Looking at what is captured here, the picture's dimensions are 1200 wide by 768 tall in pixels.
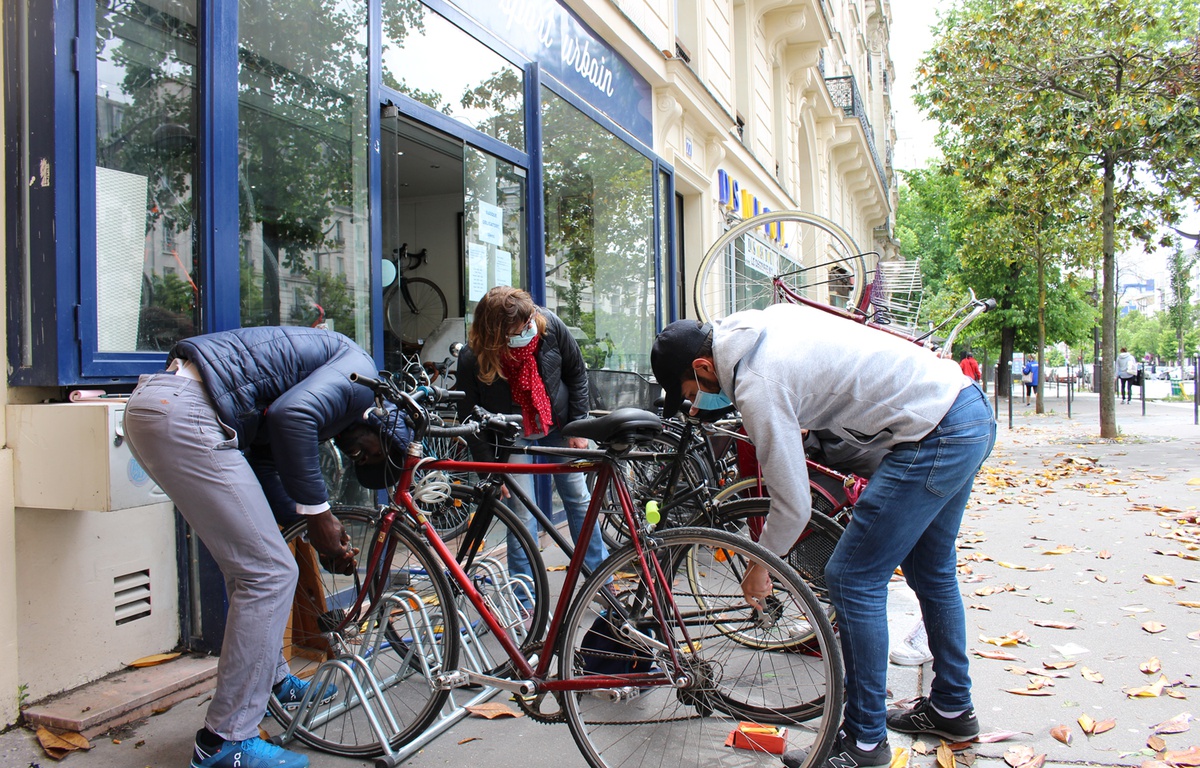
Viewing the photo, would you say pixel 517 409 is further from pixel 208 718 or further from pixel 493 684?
pixel 208 718

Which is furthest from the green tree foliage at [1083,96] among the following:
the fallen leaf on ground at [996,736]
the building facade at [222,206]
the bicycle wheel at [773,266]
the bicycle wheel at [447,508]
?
the bicycle wheel at [447,508]

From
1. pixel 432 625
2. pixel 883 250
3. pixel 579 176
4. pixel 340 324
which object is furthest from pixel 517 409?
pixel 883 250

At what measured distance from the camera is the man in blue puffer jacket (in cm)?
247

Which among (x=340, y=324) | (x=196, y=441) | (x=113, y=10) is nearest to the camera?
(x=196, y=441)

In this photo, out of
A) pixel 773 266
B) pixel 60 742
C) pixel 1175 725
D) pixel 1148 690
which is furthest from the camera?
pixel 773 266

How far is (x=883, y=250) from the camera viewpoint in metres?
40.0

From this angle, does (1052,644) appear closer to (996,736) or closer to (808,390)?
(996,736)

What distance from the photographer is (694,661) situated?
260 cm

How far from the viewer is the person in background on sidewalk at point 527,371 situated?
149 inches

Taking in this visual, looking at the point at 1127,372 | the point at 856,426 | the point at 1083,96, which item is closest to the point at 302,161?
the point at 856,426

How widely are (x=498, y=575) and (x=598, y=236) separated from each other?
533 cm

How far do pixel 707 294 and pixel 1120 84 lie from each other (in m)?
8.18

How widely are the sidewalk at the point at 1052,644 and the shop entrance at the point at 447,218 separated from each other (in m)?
2.35

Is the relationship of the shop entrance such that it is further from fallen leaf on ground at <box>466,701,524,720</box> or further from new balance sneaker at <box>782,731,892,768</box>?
new balance sneaker at <box>782,731,892,768</box>
